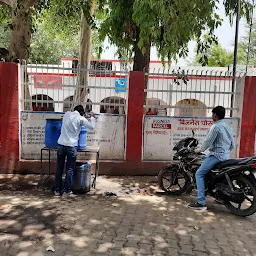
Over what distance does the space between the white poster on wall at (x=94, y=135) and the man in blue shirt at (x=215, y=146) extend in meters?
2.35

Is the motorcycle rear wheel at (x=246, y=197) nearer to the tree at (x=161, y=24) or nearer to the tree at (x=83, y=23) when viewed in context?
the tree at (x=161, y=24)

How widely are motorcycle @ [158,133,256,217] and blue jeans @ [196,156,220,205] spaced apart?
9 cm

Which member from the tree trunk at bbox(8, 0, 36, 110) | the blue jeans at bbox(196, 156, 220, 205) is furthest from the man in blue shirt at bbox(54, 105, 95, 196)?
the tree trunk at bbox(8, 0, 36, 110)

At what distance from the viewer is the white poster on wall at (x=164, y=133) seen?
7.01 meters

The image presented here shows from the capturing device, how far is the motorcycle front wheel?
5.75 m

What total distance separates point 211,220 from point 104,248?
177 centimetres

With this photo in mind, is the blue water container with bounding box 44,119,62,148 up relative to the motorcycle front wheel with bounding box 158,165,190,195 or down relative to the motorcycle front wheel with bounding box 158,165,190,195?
up

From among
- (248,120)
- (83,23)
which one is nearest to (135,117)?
(248,120)

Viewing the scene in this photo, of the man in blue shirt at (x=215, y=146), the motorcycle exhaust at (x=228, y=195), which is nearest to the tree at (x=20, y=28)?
the man in blue shirt at (x=215, y=146)

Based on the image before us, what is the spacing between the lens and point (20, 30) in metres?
8.42

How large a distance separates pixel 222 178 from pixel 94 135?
2962mm

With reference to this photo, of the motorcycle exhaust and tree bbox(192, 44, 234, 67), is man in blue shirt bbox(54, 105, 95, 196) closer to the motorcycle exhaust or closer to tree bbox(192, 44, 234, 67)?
the motorcycle exhaust

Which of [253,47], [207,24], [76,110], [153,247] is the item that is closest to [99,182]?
[76,110]

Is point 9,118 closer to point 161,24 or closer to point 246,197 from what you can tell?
point 161,24
